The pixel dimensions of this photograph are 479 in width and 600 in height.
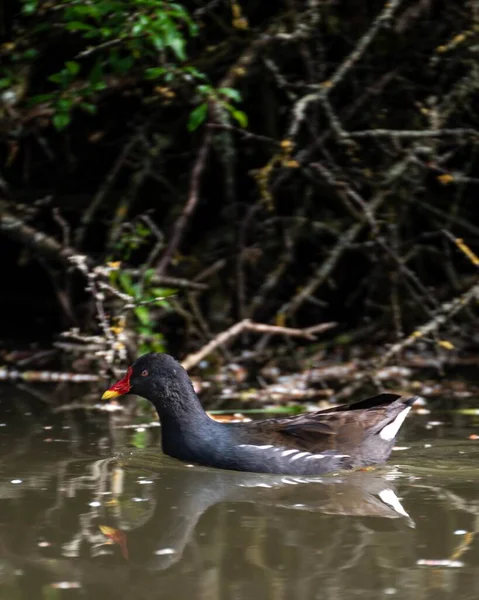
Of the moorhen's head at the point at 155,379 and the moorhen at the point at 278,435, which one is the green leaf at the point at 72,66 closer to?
the moorhen's head at the point at 155,379

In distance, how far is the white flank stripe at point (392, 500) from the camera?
5.28 m

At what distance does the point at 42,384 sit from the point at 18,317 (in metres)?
3.19

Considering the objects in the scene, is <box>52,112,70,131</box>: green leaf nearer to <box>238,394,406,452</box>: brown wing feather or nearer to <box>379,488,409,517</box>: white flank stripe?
<box>238,394,406,452</box>: brown wing feather

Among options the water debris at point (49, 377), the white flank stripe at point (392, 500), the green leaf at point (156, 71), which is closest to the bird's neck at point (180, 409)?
the white flank stripe at point (392, 500)

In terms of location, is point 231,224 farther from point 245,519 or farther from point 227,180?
point 245,519

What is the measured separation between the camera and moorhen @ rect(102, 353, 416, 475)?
631 cm

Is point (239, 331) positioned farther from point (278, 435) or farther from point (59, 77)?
point (278, 435)

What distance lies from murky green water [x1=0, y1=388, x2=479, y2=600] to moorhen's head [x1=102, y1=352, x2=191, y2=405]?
1.01 feet

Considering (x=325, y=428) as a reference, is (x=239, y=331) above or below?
above

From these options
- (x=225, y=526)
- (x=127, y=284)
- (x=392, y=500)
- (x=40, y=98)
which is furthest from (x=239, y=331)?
(x=225, y=526)

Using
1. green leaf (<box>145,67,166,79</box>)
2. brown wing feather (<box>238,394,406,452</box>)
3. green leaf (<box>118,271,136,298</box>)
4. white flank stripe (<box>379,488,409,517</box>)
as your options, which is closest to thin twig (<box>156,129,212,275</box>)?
green leaf (<box>118,271,136,298</box>)

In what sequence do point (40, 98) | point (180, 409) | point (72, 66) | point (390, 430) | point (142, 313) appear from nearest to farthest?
point (390, 430), point (180, 409), point (72, 66), point (40, 98), point (142, 313)

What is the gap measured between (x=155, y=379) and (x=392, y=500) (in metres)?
1.85

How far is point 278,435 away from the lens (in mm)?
6461
